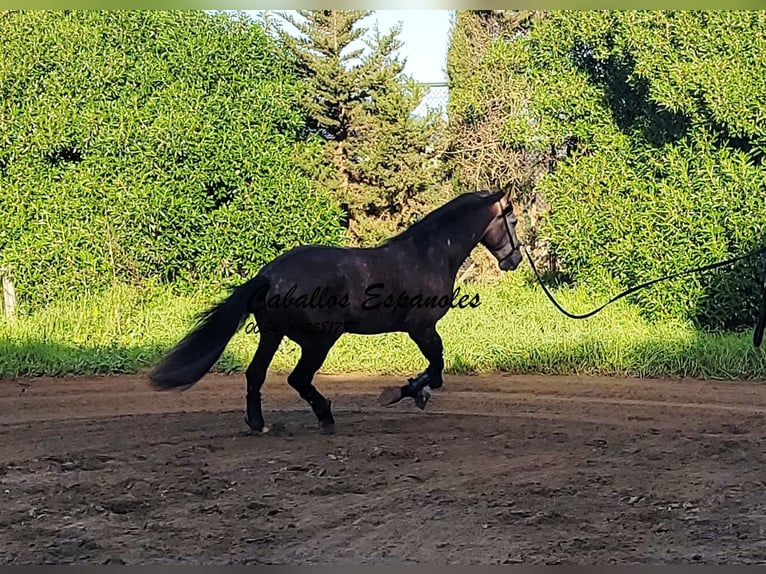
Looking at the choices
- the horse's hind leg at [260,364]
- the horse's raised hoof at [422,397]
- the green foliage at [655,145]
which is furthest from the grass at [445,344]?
the horse's hind leg at [260,364]

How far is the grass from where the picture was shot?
30.2ft

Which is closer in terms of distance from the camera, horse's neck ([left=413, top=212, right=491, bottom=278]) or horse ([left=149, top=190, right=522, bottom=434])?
horse ([left=149, top=190, right=522, bottom=434])

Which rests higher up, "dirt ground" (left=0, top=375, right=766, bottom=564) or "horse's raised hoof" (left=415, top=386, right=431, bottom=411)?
"horse's raised hoof" (left=415, top=386, right=431, bottom=411)

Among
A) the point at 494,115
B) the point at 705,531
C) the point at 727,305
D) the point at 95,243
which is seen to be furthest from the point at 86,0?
the point at 494,115

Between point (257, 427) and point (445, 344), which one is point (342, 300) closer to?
point (257, 427)

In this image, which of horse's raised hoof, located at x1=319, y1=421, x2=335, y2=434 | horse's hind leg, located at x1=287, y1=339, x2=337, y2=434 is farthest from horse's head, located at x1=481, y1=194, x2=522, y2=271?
horse's raised hoof, located at x1=319, y1=421, x2=335, y2=434

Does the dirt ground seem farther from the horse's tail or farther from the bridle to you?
the bridle

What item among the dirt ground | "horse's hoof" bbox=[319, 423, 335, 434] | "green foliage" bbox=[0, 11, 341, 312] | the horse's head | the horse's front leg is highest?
"green foliage" bbox=[0, 11, 341, 312]

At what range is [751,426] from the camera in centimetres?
666

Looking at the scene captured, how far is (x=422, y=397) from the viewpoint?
6758 mm

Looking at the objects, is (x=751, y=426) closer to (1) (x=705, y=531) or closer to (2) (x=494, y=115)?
(1) (x=705, y=531)

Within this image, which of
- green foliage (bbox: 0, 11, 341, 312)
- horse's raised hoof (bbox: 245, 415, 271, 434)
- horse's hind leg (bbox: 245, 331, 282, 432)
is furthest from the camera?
green foliage (bbox: 0, 11, 341, 312)

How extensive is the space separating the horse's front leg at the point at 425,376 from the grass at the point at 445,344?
2.55m

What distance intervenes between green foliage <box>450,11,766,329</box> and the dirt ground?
283 cm
